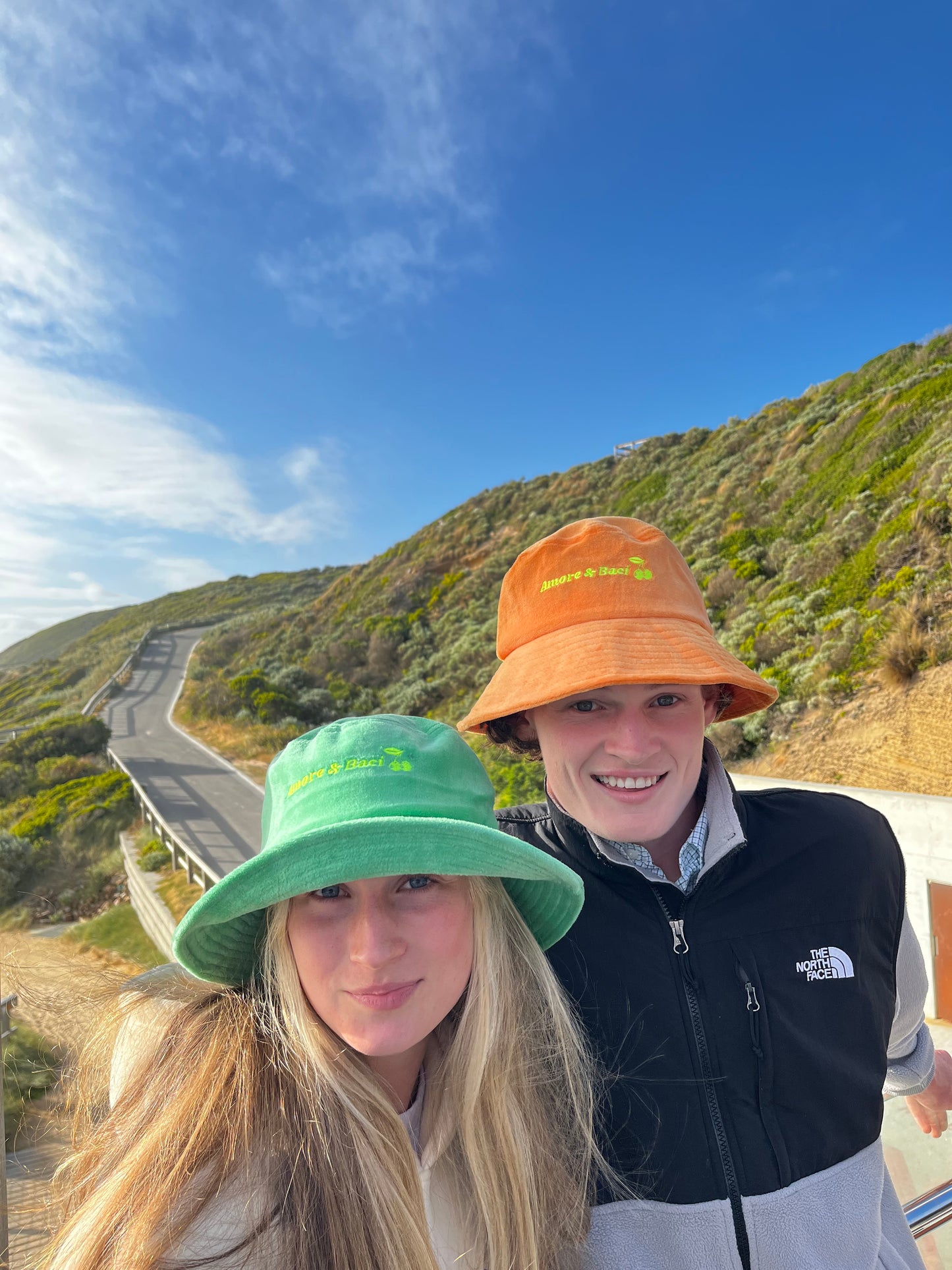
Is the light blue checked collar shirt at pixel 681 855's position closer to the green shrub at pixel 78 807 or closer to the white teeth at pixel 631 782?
the white teeth at pixel 631 782

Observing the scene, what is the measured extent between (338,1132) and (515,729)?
1036mm

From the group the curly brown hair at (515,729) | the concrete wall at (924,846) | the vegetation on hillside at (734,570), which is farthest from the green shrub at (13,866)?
the curly brown hair at (515,729)

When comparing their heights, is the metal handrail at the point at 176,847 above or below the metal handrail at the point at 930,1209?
above

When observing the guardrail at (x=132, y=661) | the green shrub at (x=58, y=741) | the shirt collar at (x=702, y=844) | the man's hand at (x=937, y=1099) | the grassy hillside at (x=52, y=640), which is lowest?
the man's hand at (x=937, y=1099)

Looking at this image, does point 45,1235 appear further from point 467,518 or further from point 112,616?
point 112,616

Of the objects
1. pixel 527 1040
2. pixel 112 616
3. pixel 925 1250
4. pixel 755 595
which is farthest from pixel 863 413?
pixel 112 616

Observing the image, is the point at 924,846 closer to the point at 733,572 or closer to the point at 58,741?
the point at 733,572

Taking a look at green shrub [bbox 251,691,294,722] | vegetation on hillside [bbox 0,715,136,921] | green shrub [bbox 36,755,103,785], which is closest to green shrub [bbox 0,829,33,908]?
vegetation on hillside [bbox 0,715,136,921]

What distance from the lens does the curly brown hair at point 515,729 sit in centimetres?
184

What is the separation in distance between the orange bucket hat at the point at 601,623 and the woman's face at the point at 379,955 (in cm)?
51

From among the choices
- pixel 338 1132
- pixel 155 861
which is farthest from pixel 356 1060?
pixel 155 861

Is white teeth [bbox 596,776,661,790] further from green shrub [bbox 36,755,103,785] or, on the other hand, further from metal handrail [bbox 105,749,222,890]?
green shrub [bbox 36,755,103,785]

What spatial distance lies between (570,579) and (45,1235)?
1697mm

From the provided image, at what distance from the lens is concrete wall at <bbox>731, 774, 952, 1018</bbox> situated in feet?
15.4
